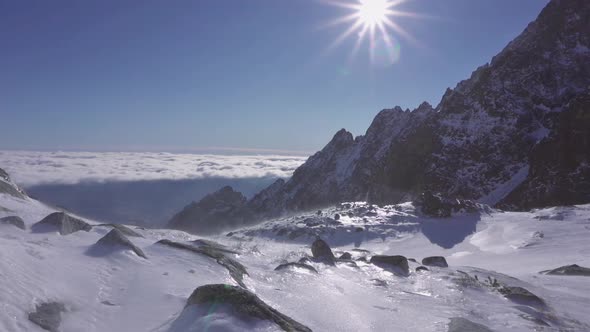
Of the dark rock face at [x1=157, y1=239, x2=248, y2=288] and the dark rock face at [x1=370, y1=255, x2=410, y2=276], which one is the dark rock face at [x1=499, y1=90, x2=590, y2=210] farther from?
the dark rock face at [x1=157, y1=239, x2=248, y2=288]

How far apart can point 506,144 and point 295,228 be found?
190 ft

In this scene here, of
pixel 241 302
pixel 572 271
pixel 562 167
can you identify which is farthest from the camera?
Result: pixel 562 167

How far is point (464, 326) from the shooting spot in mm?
7324

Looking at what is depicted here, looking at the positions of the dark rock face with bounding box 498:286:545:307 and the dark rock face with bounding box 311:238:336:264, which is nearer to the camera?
the dark rock face with bounding box 498:286:545:307

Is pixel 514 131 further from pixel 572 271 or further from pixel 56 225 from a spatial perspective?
pixel 56 225

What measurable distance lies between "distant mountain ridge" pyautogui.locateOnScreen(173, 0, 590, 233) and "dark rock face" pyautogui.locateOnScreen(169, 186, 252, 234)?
48972mm

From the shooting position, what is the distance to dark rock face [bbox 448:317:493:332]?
716 centimetres

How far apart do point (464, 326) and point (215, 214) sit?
140178 millimetres

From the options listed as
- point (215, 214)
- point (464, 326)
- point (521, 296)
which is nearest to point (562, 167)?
point (521, 296)

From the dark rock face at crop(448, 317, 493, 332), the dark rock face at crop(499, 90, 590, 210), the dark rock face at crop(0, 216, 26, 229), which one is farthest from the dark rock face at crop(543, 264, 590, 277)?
the dark rock face at crop(499, 90, 590, 210)

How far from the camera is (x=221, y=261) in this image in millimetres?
9781

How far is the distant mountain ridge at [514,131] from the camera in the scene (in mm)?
63812

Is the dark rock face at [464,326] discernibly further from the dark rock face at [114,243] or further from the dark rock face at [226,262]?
the dark rock face at [114,243]

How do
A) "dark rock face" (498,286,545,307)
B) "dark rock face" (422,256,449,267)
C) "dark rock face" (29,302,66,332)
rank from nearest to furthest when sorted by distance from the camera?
"dark rock face" (29,302,66,332) < "dark rock face" (498,286,545,307) < "dark rock face" (422,256,449,267)
